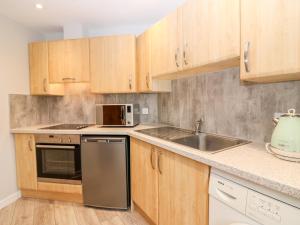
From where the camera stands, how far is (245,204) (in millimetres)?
855

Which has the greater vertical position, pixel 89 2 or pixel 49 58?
pixel 89 2

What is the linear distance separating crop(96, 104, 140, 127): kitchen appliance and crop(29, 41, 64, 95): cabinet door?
0.86 m

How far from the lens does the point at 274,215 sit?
75 cm

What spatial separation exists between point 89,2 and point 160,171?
1861 mm

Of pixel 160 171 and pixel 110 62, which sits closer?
pixel 160 171

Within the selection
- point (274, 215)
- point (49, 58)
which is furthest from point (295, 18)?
point (49, 58)

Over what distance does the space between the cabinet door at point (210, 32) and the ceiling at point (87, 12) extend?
0.71 metres

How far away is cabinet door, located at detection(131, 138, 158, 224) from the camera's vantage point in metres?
1.64

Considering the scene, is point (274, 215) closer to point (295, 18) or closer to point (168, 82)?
point (295, 18)

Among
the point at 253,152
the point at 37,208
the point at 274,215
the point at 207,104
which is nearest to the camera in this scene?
the point at 274,215

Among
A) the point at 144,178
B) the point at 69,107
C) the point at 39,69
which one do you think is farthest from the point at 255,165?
the point at 39,69

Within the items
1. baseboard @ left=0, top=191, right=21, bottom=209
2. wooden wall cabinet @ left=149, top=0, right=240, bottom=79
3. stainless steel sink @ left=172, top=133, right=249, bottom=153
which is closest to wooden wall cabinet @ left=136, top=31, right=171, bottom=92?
wooden wall cabinet @ left=149, top=0, right=240, bottom=79

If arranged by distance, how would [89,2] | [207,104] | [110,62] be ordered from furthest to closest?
[110,62]
[89,2]
[207,104]

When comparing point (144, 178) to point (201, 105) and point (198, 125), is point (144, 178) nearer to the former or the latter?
point (198, 125)
